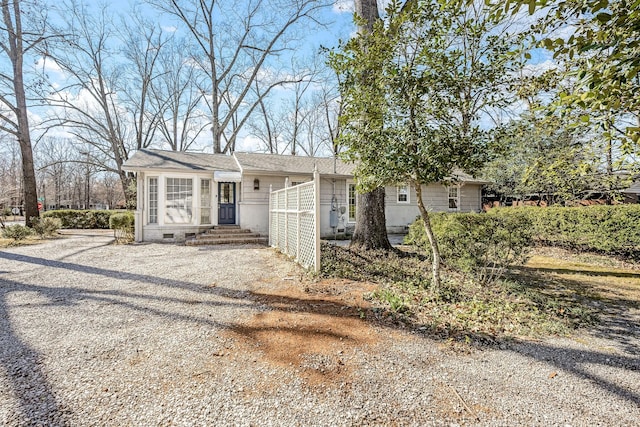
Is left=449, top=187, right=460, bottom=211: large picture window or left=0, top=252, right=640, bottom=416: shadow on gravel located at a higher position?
left=449, top=187, right=460, bottom=211: large picture window

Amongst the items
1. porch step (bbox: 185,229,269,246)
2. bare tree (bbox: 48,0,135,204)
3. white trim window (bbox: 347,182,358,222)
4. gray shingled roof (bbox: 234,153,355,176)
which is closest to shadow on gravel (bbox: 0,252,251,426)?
porch step (bbox: 185,229,269,246)

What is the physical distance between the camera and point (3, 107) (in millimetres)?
12922

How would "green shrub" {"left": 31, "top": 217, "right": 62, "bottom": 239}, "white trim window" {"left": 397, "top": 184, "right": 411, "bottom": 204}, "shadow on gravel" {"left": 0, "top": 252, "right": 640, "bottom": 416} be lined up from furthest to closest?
"white trim window" {"left": 397, "top": 184, "right": 411, "bottom": 204} → "green shrub" {"left": 31, "top": 217, "right": 62, "bottom": 239} → "shadow on gravel" {"left": 0, "top": 252, "right": 640, "bottom": 416}

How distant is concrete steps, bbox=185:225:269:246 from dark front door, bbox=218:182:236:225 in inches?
16.9

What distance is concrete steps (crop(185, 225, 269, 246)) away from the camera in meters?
9.67

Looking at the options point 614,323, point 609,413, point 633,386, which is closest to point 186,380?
point 609,413

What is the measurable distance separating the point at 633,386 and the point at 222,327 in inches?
141

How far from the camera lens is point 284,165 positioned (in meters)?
12.1

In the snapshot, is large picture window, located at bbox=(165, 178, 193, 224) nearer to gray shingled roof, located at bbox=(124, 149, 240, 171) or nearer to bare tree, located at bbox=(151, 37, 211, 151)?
gray shingled roof, located at bbox=(124, 149, 240, 171)

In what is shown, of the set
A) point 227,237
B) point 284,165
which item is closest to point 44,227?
point 227,237

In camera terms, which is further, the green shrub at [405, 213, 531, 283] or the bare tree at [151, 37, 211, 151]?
the bare tree at [151, 37, 211, 151]

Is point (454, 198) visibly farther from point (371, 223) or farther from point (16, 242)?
point (16, 242)

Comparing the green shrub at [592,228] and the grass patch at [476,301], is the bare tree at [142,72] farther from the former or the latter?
the green shrub at [592,228]

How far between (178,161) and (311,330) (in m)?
9.99
